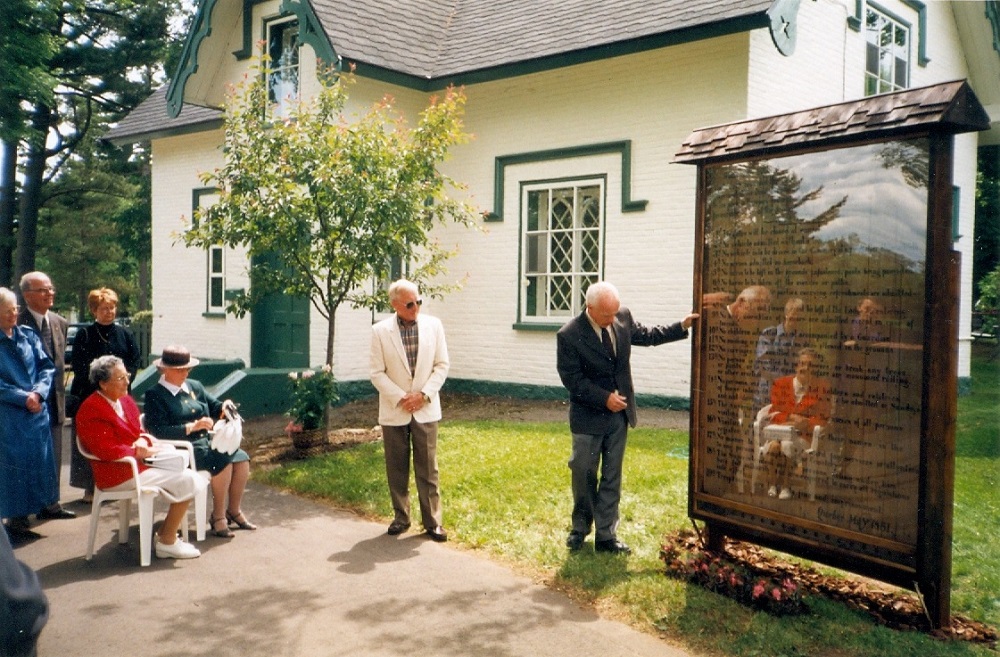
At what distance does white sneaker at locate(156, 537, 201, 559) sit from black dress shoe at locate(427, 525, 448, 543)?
5.58ft

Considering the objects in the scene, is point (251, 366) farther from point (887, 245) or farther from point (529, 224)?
point (887, 245)

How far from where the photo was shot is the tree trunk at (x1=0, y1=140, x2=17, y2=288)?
967 inches

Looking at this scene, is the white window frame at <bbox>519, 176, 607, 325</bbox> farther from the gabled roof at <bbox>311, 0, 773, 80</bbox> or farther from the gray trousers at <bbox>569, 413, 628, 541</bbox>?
the gray trousers at <bbox>569, 413, 628, 541</bbox>

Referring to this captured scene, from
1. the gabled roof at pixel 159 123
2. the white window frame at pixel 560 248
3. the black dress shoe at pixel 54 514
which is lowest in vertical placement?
the black dress shoe at pixel 54 514

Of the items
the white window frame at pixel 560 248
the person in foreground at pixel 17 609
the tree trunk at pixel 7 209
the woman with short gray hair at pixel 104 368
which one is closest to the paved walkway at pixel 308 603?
the woman with short gray hair at pixel 104 368

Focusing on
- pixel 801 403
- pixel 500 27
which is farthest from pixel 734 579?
pixel 500 27

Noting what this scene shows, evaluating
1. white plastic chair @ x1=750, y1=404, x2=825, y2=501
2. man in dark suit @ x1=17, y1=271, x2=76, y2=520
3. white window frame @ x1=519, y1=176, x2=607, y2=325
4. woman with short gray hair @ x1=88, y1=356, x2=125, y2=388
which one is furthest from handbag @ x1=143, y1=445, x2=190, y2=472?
white window frame @ x1=519, y1=176, x2=607, y2=325

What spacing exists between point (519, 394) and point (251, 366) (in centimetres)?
493

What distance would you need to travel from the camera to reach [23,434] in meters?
6.76

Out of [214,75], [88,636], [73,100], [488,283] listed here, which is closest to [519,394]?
[488,283]

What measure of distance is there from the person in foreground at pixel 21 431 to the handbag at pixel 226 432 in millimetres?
1392

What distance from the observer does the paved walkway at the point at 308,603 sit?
461cm

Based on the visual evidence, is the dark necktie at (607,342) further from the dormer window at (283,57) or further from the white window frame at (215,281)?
the white window frame at (215,281)

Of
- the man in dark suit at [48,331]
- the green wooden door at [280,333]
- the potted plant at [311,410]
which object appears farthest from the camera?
the green wooden door at [280,333]
